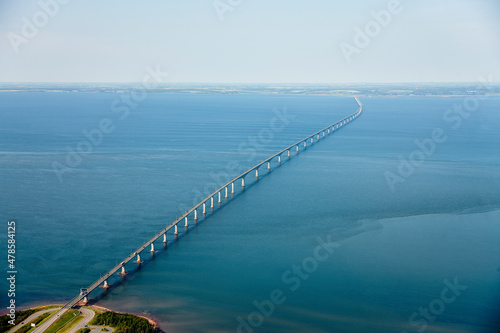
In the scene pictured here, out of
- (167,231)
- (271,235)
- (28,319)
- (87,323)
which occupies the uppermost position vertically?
(167,231)

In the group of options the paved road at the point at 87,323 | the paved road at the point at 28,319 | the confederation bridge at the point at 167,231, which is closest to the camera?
the paved road at the point at 28,319

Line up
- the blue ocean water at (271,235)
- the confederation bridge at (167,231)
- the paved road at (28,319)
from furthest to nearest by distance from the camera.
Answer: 1. the blue ocean water at (271,235)
2. the confederation bridge at (167,231)
3. the paved road at (28,319)

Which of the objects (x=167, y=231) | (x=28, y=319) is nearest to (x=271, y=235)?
(x=167, y=231)

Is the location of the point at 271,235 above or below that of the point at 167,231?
below

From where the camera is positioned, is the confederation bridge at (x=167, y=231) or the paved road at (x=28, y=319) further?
the confederation bridge at (x=167, y=231)

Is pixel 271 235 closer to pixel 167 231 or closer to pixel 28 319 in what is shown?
pixel 167 231

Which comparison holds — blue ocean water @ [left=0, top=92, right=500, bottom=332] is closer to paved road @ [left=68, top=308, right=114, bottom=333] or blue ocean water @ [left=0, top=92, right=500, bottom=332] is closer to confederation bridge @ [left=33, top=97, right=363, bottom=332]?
confederation bridge @ [left=33, top=97, right=363, bottom=332]

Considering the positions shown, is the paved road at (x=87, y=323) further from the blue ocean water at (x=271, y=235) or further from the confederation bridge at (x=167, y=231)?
the blue ocean water at (x=271, y=235)

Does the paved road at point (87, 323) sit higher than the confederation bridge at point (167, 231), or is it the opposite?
the confederation bridge at point (167, 231)

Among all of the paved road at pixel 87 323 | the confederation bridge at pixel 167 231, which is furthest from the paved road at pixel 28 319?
the paved road at pixel 87 323
